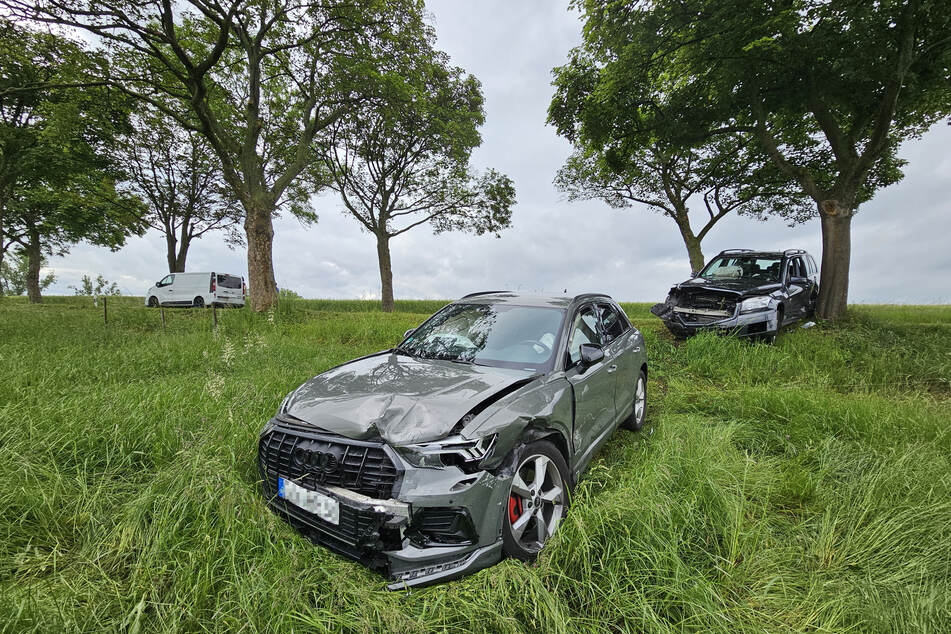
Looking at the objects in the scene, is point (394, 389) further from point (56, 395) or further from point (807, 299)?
point (807, 299)

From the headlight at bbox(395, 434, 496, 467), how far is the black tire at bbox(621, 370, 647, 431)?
2.65m

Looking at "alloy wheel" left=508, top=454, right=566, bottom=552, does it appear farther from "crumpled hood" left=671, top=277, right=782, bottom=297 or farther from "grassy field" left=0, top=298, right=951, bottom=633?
"crumpled hood" left=671, top=277, right=782, bottom=297

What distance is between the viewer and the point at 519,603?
169cm

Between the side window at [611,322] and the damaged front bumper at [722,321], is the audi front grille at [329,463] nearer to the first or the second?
the side window at [611,322]

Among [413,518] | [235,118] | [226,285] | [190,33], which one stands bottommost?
[413,518]

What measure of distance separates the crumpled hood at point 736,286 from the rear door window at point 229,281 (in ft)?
66.3

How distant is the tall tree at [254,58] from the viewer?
29.1 feet

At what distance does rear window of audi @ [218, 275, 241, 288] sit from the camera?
1833cm

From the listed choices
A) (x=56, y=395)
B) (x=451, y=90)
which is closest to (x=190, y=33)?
(x=451, y=90)

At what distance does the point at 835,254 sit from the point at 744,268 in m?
3.00

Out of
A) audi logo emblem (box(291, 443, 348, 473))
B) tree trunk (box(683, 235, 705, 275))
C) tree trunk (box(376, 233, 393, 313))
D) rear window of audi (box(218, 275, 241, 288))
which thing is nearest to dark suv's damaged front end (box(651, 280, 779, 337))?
audi logo emblem (box(291, 443, 348, 473))

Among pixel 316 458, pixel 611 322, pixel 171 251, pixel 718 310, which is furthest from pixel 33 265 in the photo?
pixel 718 310

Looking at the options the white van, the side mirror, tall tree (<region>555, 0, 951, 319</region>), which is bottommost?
the side mirror

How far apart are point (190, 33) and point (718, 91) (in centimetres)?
1581
